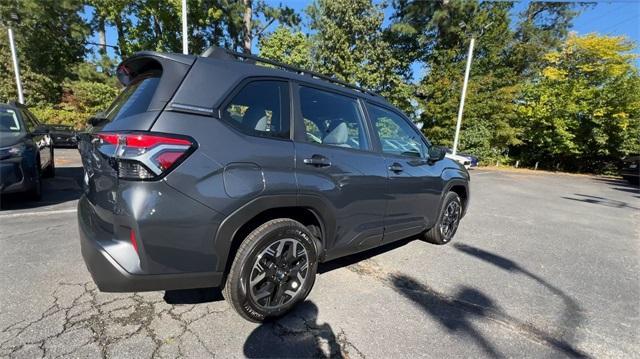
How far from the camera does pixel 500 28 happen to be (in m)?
21.6

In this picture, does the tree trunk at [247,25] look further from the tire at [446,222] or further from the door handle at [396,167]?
the door handle at [396,167]

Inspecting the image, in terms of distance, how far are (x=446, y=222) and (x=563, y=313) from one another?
69.8 inches

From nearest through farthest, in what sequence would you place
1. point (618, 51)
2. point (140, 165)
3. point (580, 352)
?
point (140, 165) → point (580, 352) → point (618, 51)

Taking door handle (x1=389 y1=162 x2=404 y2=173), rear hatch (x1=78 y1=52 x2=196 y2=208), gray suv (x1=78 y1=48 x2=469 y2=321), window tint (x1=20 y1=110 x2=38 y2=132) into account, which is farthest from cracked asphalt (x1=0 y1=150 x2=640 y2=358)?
window tint (x1=20 y1=110 x2=38 y2=132)

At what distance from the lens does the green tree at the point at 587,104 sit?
64.5 ft

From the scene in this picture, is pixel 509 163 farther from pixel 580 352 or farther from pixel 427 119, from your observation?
pixel 580 352

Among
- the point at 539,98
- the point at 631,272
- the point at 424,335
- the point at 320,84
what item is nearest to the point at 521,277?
the point at 631,272

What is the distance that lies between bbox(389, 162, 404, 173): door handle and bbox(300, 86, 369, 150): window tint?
37 centimetres

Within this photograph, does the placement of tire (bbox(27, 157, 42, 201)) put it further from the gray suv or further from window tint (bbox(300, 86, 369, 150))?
window tint (bbox(300, 86, 369, 150))

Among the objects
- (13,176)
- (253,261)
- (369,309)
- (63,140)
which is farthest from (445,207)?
(63,140)

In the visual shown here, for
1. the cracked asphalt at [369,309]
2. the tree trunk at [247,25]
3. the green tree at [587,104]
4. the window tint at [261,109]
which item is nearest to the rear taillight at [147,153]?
the window tint at [261,109]

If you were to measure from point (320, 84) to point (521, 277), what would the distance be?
2951 mm

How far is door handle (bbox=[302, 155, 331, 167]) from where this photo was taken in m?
2.45

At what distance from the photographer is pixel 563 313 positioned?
9.20 feet
